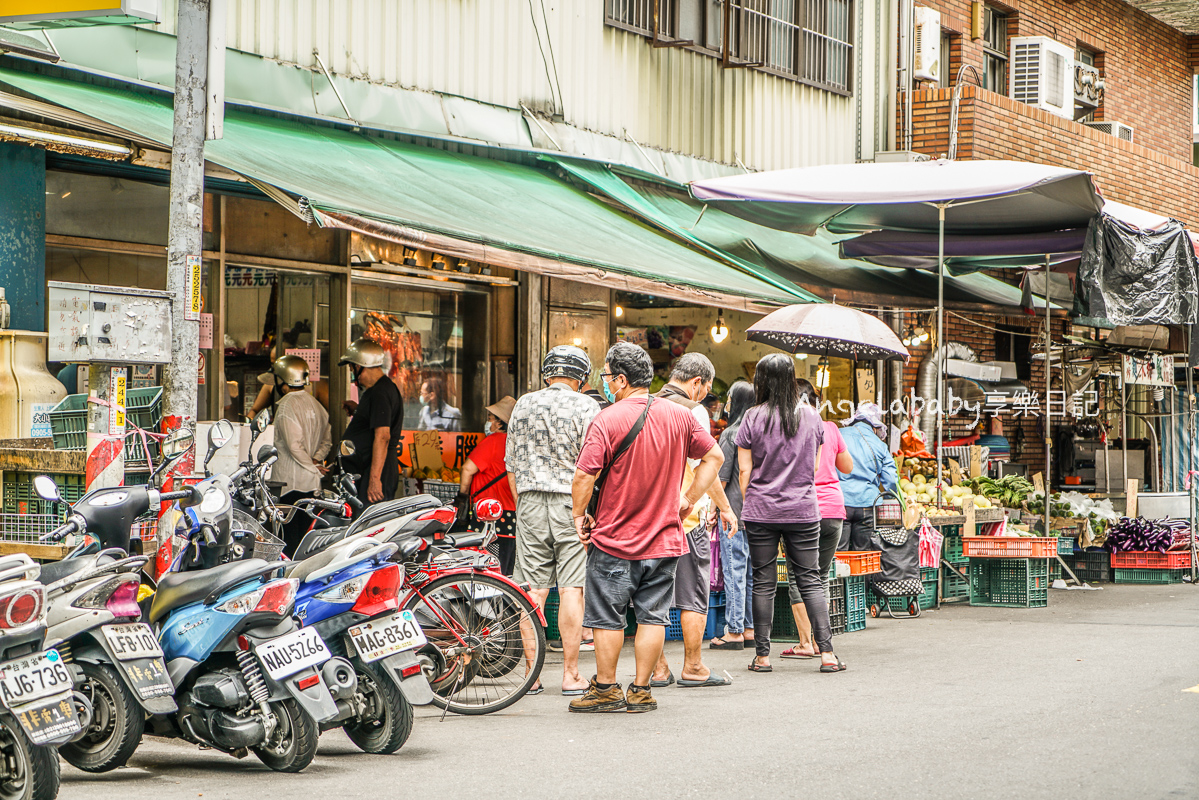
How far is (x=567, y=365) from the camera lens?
7887 mm

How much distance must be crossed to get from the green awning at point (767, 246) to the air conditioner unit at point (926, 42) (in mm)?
2904

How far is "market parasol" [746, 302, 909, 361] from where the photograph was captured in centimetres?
1147

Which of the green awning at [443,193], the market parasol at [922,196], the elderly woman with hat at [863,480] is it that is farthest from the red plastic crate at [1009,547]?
the green awning at [443,193]

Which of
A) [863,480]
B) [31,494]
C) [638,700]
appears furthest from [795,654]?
[31,494]

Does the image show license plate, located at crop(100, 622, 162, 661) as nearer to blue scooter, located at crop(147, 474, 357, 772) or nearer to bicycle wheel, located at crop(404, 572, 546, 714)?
blue scooter, located at crop(147, 474, 357, 772)

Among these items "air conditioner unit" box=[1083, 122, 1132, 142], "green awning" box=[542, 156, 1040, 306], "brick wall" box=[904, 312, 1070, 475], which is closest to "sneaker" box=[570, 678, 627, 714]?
"green awning" box=[542, 156, 1040, 306]

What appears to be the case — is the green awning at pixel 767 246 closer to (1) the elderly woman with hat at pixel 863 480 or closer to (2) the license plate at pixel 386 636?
(1) the elderly woman with hat at pixel 863 480

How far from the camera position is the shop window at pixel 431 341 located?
38.8ft

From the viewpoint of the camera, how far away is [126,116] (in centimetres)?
827

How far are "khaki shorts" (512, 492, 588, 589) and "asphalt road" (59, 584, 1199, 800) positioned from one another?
666 mm

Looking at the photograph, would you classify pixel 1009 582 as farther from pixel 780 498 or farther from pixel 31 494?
pixel 31 494

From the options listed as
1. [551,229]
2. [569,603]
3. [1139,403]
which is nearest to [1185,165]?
[1139,403]

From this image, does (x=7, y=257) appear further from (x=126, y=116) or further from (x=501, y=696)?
(x=501, y=696)

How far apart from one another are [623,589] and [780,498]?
181 centimetres
